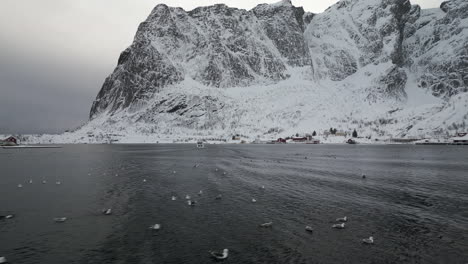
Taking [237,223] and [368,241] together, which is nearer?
[368,241]

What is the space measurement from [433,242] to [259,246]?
11.3 metres

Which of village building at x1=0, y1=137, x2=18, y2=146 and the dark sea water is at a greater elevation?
village building at x1=0, y1=137, x2=18, y2=146

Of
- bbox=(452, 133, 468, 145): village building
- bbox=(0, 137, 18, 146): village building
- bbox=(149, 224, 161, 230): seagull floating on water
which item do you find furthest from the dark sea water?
bbox=(0, 137, 18, 146): village building

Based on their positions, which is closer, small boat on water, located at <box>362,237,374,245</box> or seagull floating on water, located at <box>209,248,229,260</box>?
seagull floating on water, located at <box>209,248,229,260</box>

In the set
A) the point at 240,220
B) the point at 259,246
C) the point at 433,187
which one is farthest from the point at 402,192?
the point at 259,246

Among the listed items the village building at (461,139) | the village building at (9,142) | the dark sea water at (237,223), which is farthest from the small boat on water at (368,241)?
the village building at (9,142)

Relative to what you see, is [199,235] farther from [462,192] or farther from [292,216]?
[462,192]

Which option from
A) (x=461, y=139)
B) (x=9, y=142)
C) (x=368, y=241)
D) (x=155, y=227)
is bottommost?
(x=155, y=227)

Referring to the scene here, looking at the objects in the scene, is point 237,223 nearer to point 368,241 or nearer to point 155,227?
point 155,227

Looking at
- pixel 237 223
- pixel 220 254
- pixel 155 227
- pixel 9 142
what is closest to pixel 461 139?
pixel 237 223

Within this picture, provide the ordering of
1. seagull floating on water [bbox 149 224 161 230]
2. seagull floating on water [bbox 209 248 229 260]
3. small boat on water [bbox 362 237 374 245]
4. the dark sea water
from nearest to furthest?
1. seagull floating on water [bbox 209 248 229 260]
2. the dark sea water
3. small boat on water [bbox 362 237 374 245]
4. seagull floating on water [bbox 149 224 161 230]

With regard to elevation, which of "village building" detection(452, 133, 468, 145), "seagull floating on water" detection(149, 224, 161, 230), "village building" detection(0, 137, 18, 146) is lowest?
"seagull floating on water" detection(149, 224, 161, 230)

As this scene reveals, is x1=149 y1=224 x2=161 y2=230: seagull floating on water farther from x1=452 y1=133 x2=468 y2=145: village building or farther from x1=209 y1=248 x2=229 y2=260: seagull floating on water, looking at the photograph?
x1=452 y1=133 x2=468 y2=145: village building

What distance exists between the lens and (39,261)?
1755 centimetres
